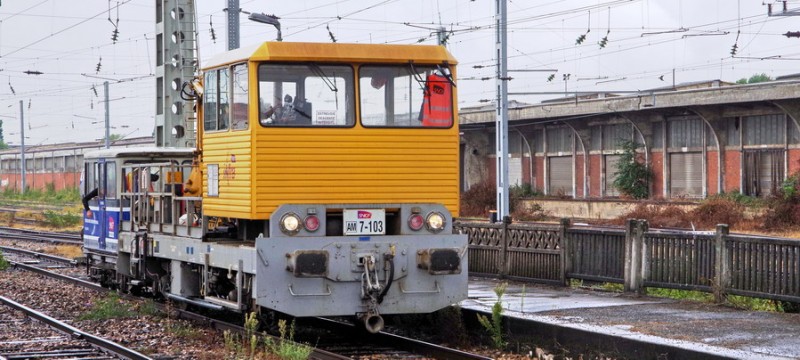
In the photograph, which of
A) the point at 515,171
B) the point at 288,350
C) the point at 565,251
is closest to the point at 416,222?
the point at 288,350

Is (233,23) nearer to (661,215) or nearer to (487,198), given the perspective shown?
(661,215)

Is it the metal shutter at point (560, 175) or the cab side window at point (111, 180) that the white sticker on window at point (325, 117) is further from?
the metal shutter at point (560, 175)

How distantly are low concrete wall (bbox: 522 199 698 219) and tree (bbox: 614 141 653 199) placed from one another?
1.51 metres

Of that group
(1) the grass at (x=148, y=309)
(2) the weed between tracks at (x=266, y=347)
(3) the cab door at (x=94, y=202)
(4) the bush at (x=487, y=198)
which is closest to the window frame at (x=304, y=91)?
(2) the weed between tracks at (x=266, y=347)

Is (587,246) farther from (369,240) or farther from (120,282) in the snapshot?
(120,282)

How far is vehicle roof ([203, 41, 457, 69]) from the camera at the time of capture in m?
11.8

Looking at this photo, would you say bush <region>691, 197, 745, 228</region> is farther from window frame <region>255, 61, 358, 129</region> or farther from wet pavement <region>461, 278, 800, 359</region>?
window frame <region>255, 61, 358, 129</region>

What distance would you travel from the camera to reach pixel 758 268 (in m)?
13.4

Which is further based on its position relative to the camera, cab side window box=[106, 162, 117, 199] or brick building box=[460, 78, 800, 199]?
brick building box=[460, 78, 800, 199]

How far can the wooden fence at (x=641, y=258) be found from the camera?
1326 cm

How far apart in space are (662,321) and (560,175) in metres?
33.1

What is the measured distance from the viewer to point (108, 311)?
49.8ft

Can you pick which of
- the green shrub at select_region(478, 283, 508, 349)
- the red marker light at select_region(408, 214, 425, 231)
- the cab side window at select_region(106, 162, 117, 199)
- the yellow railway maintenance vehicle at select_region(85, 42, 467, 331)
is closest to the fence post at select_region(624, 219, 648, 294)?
the green shrub at select_region(478, 283, 508, 349)

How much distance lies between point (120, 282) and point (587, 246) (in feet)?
24.8
